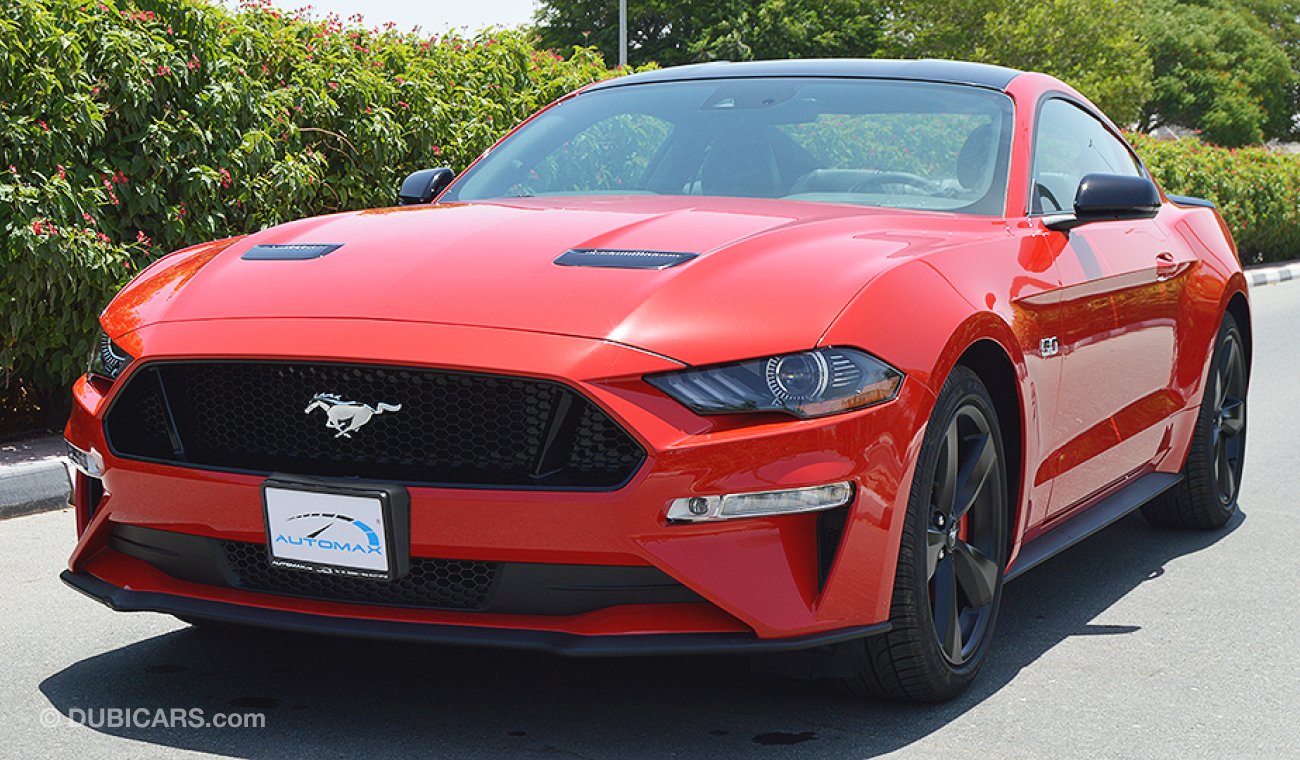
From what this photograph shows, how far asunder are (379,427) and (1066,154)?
2.69 metres

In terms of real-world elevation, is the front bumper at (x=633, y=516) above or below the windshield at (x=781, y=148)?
below

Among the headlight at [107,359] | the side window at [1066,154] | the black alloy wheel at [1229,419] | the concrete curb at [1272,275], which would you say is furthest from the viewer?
the concrete curb at [1272,275]

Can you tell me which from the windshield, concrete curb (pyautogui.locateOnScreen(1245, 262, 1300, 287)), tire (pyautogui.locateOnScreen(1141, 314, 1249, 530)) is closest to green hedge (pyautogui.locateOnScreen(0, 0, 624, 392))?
the windshield

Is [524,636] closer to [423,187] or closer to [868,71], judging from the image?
[423,187]

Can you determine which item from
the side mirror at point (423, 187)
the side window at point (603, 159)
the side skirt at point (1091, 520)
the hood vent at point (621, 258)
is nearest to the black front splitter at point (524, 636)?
the hood vent at point (621, 258)

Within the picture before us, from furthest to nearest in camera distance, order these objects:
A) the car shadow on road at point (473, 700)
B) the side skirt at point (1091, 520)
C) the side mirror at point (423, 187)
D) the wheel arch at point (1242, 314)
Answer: the wheel arch at point (1242, 314), the side mirror at point (423, 187), the side skirt at point (1091, 520), the car shadow on road at point (473, 700)

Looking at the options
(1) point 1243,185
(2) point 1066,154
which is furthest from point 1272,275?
(2) point 1066,154

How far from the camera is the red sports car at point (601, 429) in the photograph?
3.28 m

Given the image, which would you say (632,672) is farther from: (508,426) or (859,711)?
(508,426)

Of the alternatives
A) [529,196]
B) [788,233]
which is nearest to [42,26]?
[529,196]

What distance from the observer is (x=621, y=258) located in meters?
3.65

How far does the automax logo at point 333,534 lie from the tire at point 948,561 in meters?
1.09

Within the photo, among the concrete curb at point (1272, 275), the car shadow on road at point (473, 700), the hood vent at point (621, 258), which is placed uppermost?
the hood vent at point (621, 258)

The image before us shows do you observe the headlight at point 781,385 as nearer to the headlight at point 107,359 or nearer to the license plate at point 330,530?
the license plate at point 330,530
